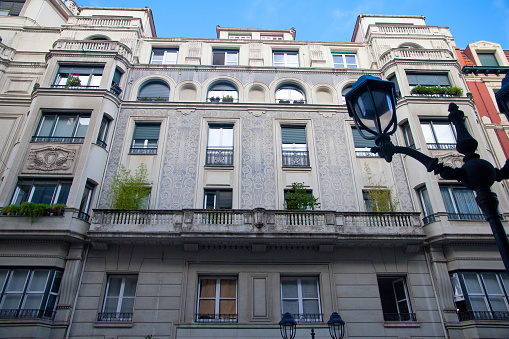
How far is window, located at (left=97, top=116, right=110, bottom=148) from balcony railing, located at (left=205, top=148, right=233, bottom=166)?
203 inches

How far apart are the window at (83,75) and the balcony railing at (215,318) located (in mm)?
13033

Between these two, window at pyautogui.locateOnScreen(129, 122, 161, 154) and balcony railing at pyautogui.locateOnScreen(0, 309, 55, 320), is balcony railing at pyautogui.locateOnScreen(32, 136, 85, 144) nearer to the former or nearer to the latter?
window at pyautogui.locateOnScreen(129, 122, 161, 154)

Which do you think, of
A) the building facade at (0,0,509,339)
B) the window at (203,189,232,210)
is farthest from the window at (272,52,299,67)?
the window at (203,189,232,210)

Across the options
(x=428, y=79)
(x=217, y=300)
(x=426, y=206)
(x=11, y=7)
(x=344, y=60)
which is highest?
(x=11, y=7)

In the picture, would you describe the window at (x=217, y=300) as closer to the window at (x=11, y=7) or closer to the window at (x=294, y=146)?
the window at (x=294, y=146)

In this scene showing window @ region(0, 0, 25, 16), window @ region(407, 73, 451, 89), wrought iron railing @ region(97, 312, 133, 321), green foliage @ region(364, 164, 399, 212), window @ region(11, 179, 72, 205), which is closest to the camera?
wrought iron railing @ region(97, 312, 133, 321)

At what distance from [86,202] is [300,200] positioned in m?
9.62

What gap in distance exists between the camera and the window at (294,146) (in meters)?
17.5

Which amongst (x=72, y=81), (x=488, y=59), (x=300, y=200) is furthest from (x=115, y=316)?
(x=488, y=59)

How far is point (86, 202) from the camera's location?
50.4 ft

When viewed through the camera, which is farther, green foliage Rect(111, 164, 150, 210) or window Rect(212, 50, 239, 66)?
window Rect(212, 50, 239, 66)

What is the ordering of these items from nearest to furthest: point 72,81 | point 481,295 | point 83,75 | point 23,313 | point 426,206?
1. point 23,313
2. point 481,295
3. point 426,206
4. point 72,81
5. point 83,75

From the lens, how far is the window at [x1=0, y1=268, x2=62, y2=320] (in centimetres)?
1237

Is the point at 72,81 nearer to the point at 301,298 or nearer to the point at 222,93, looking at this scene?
the point at 222,93
